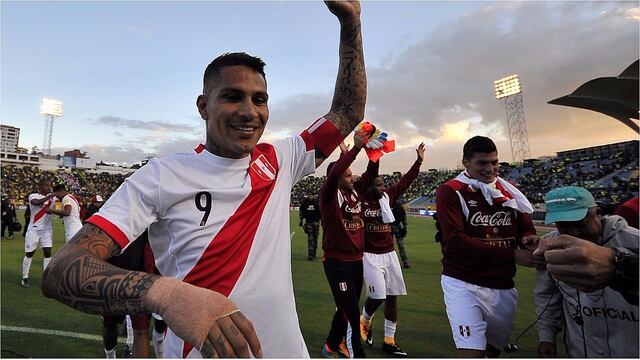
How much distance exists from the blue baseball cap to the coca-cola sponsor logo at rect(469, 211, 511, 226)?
3.94ft

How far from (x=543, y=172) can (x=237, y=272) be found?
46.3 meters

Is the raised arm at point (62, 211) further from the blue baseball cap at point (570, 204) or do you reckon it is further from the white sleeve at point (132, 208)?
the blue baseball cap at point (570, 204)

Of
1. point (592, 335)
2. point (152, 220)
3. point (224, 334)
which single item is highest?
point (152, 220)

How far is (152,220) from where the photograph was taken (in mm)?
1715

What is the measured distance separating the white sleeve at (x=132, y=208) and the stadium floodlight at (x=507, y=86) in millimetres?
53730

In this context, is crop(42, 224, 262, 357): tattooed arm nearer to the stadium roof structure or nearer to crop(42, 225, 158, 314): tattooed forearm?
crop(42, 225, 158, 314): tattooed forearm

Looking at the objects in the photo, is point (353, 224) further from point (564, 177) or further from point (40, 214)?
point (564, 177)

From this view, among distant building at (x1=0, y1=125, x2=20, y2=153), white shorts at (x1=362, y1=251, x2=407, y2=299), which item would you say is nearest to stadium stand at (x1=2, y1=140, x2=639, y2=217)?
white shorts at (x1=362, y1=251, x2=407, y2=299)

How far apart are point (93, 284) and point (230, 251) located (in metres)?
0.62

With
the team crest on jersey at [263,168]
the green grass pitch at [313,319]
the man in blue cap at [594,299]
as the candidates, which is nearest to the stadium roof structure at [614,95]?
the green grass pitch at [313,319]

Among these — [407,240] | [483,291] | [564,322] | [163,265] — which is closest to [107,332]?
[163,265]

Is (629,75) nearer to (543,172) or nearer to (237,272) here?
(237,272)

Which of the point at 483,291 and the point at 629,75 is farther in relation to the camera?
the point at 629,75

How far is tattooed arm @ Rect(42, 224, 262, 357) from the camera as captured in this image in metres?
1.09
